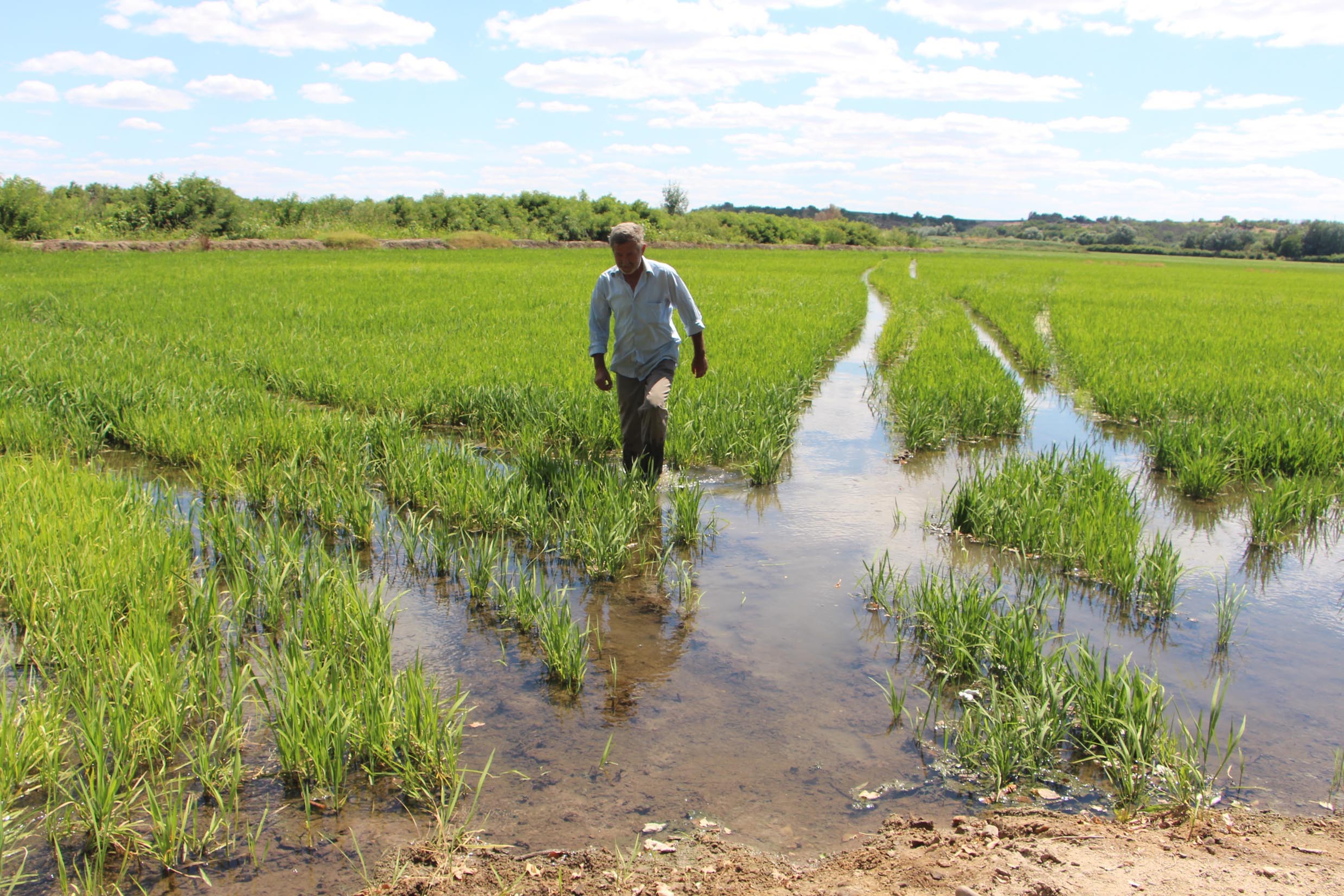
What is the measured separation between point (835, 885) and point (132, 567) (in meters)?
2.99

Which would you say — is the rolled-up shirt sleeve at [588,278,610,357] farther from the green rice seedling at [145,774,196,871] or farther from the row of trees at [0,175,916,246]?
the row of trees at [0,175,916,246]

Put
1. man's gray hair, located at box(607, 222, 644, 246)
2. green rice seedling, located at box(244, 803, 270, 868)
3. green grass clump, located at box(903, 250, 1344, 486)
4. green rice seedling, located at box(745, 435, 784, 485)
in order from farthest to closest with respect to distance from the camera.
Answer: green grass clump, located at box(903, 250, 1344, 486)
green rice seedling, located at box(745, 435, 784, 485)
man's gray hair, located at box(607, 222, 644, 246)
green rice seedling, located at box(244, 803, 270, 868)

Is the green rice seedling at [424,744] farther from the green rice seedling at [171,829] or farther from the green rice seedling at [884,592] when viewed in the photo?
the green rice seedling at [884,592]

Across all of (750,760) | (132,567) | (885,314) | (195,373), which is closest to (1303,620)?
(750,760)

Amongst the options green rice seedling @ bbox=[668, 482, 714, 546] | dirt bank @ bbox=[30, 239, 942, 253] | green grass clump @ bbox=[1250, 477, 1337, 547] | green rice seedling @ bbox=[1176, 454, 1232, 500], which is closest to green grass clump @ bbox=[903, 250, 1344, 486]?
green rice seedling @ bbox=[1176, 454, 1232, 500]

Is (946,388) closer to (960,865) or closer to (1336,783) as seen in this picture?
(1336,783)

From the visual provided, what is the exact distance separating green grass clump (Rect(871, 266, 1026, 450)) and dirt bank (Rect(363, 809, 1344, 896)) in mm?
4752

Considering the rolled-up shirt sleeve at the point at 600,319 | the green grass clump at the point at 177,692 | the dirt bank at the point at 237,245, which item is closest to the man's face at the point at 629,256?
the rolled-up shirt sleeve at the point at 600,319

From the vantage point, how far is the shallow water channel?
2320 mm

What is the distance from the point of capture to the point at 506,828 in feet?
7.45

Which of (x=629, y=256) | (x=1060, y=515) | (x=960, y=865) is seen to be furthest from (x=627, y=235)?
(x=960, y=865)

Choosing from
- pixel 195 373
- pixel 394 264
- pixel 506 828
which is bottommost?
pixel 506 828

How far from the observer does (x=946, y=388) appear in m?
7.87

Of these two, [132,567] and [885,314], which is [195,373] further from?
[885,314]
